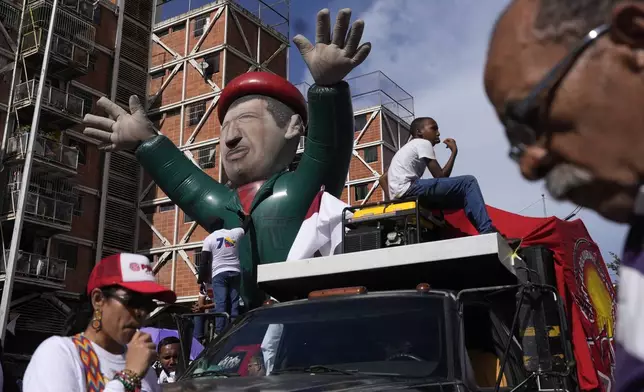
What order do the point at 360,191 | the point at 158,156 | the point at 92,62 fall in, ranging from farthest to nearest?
the point at 360,191
the point at 92,62
the point at 158,156

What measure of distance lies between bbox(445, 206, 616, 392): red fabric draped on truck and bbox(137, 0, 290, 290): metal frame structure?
26.4 meters

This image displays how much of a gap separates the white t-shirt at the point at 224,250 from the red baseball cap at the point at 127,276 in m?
4.49

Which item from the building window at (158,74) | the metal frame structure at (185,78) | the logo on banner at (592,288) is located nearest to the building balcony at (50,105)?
the metal frame structure at (185,78)

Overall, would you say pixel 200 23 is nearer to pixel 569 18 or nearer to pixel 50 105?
pixel 50 105

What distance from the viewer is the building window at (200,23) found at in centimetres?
3450

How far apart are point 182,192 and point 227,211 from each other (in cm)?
87

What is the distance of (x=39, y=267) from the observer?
1020 inches

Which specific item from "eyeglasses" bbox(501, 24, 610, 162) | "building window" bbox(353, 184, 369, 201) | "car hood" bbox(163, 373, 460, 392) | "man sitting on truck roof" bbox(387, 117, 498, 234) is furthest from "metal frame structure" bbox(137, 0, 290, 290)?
"eyeglasses" bbox(501, 24, 610, 162)

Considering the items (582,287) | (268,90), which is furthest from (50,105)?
(582,287)

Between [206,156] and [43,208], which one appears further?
[206,156]

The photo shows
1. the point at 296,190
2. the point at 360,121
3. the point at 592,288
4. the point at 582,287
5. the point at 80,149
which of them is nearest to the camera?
the point at 582,287

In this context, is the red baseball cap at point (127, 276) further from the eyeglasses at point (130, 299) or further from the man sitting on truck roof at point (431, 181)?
the man sitting on truck roof at point (431, 181)

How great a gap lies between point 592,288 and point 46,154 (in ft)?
86.1

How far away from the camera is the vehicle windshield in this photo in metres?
3.34
